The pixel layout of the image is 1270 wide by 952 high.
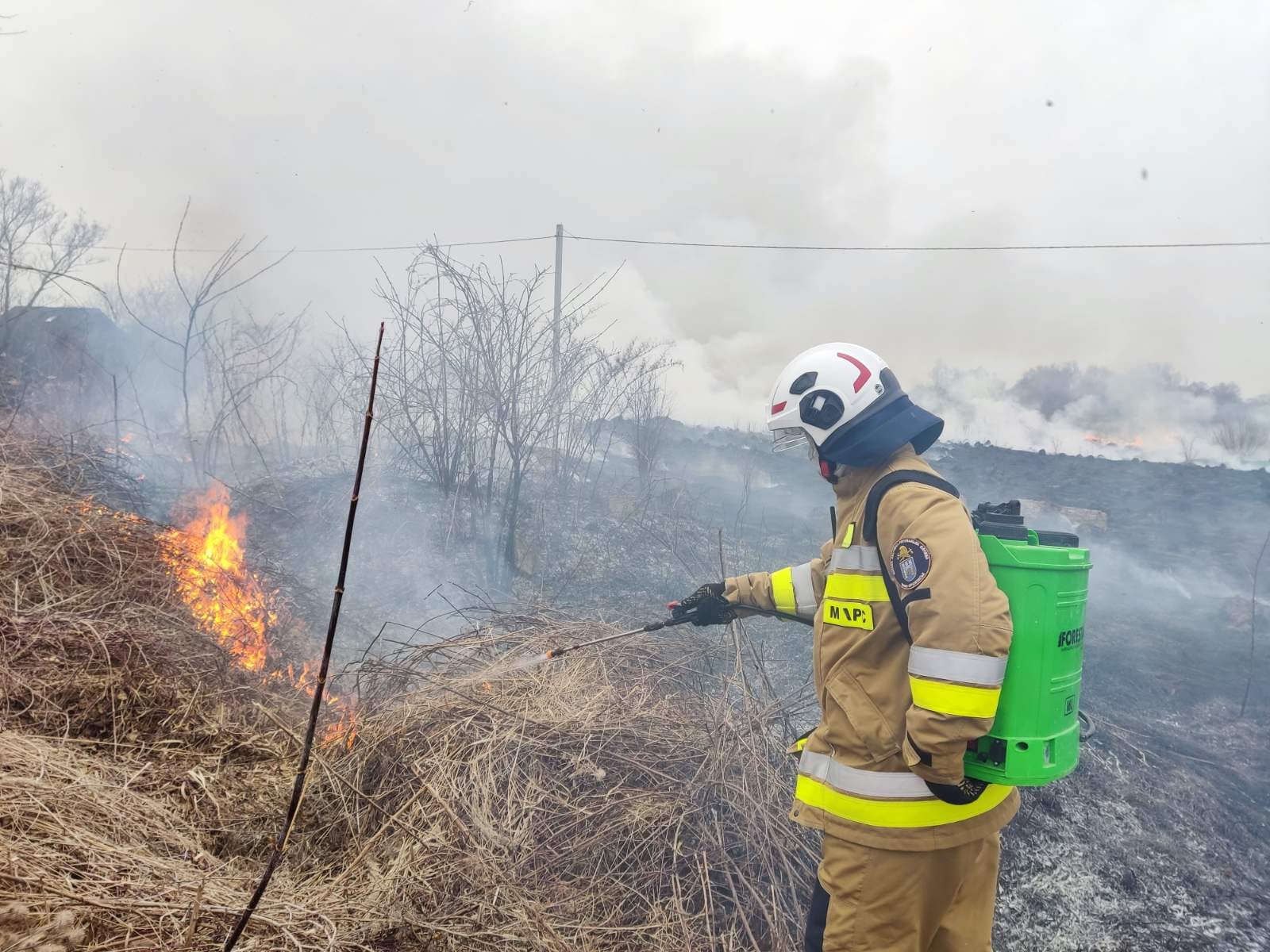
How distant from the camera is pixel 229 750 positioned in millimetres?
3684

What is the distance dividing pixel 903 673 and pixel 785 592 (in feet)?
2.71

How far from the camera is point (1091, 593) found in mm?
9766

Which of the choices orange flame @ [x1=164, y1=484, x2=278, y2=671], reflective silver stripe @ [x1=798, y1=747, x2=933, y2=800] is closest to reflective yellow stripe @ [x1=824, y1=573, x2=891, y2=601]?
reflective silver stripe @ [x1=798, y1=747, x2=933, y2=800]

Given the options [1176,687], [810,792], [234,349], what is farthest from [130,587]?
[1176,687]

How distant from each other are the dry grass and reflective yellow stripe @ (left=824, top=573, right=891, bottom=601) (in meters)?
1.62

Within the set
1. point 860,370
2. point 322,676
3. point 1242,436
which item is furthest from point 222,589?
point 1242,436

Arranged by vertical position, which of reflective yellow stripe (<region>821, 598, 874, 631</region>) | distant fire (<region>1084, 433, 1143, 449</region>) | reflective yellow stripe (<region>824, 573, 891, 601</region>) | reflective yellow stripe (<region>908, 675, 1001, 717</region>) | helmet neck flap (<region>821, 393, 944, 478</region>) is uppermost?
distant fire (<region>1084, 433, 1143, 449</region>)

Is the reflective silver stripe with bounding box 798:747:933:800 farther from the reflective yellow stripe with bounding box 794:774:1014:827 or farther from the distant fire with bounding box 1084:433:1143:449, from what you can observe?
the distant fire with bounding box 1084:433:1143:449

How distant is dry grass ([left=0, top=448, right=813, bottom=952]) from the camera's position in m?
2.29

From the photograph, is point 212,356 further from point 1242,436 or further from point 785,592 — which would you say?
point 1242,436

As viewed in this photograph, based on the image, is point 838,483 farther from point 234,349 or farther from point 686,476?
point 686,476

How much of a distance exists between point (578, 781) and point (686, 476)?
11313 millimetres

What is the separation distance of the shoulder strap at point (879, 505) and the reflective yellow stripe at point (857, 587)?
22 mm

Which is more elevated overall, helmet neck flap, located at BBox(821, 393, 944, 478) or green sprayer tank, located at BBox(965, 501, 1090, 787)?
helmet neck flap, located at BBox(821, 393, 944, 478)
